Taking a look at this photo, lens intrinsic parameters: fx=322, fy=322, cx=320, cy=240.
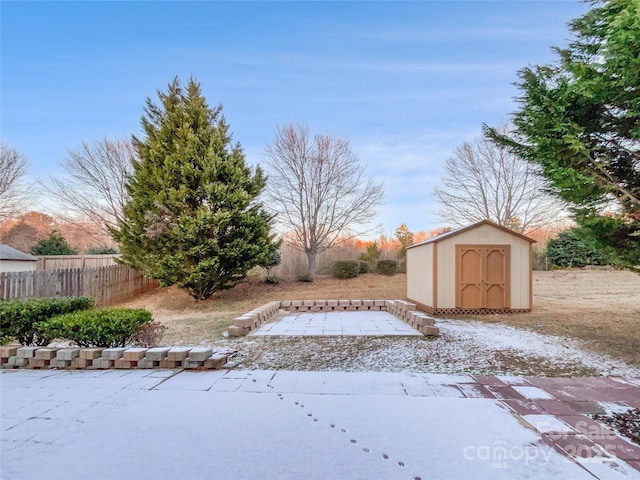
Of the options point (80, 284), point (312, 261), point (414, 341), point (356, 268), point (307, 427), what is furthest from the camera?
point (312, 261)

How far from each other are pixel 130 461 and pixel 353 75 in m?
9.01

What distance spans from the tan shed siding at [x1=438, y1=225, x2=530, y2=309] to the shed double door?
0.12 meters

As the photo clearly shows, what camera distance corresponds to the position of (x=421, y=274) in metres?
8.65

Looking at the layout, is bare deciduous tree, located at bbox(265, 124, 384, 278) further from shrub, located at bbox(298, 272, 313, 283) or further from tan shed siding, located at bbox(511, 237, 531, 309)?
tan shed siding, located at bbox(511, 237, 531, 309)

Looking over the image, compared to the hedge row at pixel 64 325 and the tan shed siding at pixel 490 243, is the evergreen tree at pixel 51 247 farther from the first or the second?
the tan shed siding at pixel 490 243

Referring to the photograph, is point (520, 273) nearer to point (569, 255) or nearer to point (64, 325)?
point (64, 325)

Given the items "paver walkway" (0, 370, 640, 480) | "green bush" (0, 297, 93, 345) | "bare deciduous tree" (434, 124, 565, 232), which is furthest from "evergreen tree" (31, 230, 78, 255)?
"bare deciduous tree" (434, 124, 565, 232)

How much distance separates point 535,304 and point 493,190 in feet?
24.7

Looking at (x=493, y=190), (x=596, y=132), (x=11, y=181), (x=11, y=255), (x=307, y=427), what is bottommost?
(x=307, y=427)

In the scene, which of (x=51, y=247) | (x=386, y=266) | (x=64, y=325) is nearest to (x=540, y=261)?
(x=386, y=266)

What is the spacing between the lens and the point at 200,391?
2799 mm

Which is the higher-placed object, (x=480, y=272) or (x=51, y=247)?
(x=51, y=247)

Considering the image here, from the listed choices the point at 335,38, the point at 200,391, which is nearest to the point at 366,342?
the point at 200,391

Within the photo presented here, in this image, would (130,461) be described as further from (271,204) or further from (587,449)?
(271,204)
